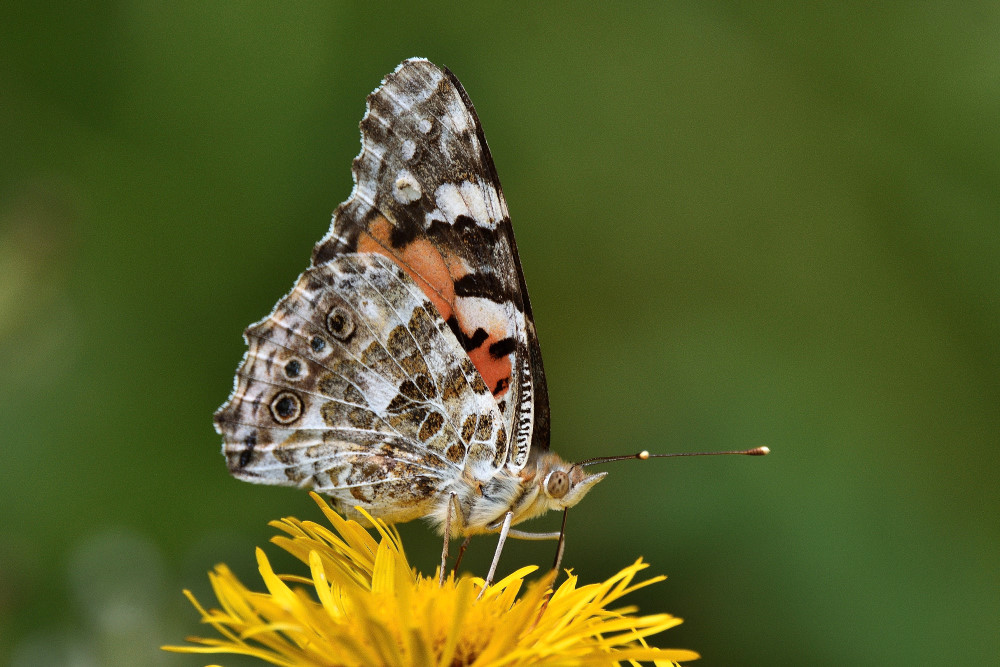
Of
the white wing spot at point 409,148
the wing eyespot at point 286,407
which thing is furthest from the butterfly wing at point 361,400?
the white wing spot at point 409,148

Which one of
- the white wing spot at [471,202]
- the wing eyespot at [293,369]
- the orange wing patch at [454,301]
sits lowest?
the wing eyespot at [293,369]

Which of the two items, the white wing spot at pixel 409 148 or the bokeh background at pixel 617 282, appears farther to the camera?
the bokeh background at pixel 617 282

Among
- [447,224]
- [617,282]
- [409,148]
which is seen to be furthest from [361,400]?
[617,282]

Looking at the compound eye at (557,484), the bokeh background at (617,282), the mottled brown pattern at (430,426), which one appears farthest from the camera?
the bokeh background at (617,282)

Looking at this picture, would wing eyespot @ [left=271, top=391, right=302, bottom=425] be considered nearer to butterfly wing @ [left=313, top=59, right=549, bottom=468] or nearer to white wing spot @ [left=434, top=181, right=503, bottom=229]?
butterfly wing @ [left=313, top=59, right=549, bottom=468]

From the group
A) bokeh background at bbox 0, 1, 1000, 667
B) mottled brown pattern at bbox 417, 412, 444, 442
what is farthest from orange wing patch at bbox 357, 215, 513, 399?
bokeh background at bbox 0, 1, 1000, 667

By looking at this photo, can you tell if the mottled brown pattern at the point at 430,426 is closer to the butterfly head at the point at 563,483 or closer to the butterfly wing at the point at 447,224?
the butterfly wing at the point at 447,224

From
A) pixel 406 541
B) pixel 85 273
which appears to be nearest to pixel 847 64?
pixel 406 541

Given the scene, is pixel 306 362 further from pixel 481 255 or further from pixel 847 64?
pixel 847 64
